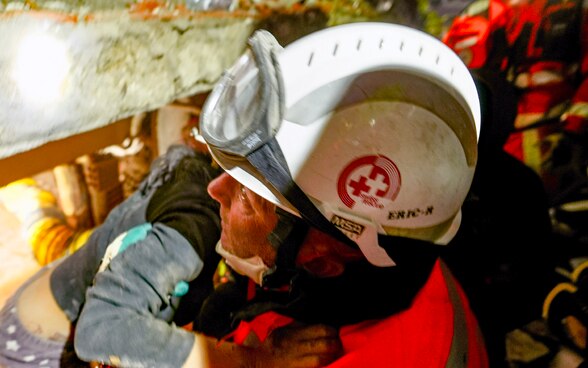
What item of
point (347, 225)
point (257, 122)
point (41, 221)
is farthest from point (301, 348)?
point (41, 221)

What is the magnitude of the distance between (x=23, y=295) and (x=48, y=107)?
92 cm

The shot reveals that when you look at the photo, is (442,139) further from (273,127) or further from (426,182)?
(273,127)

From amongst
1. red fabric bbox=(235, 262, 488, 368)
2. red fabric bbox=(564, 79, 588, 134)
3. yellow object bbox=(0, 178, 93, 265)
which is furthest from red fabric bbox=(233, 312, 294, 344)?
red fabric bbox=(564, 79, 588, 134)

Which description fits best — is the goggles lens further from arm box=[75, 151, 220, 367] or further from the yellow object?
the yellow object

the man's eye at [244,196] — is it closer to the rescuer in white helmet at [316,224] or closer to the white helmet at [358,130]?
the rescuer in white helmet at [316,224]

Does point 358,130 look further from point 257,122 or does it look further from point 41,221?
point 41,221

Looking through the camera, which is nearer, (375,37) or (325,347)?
(375,37)

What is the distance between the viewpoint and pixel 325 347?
110 cm

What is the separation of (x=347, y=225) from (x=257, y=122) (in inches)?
12.4

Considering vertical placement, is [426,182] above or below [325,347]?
above

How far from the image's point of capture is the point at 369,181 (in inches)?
35.0


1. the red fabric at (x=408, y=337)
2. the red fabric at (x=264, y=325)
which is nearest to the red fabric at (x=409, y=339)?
the red fabric at (x=408, y=337)

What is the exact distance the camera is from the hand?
3.57 feet

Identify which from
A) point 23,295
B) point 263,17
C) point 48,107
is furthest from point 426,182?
point 23,295
